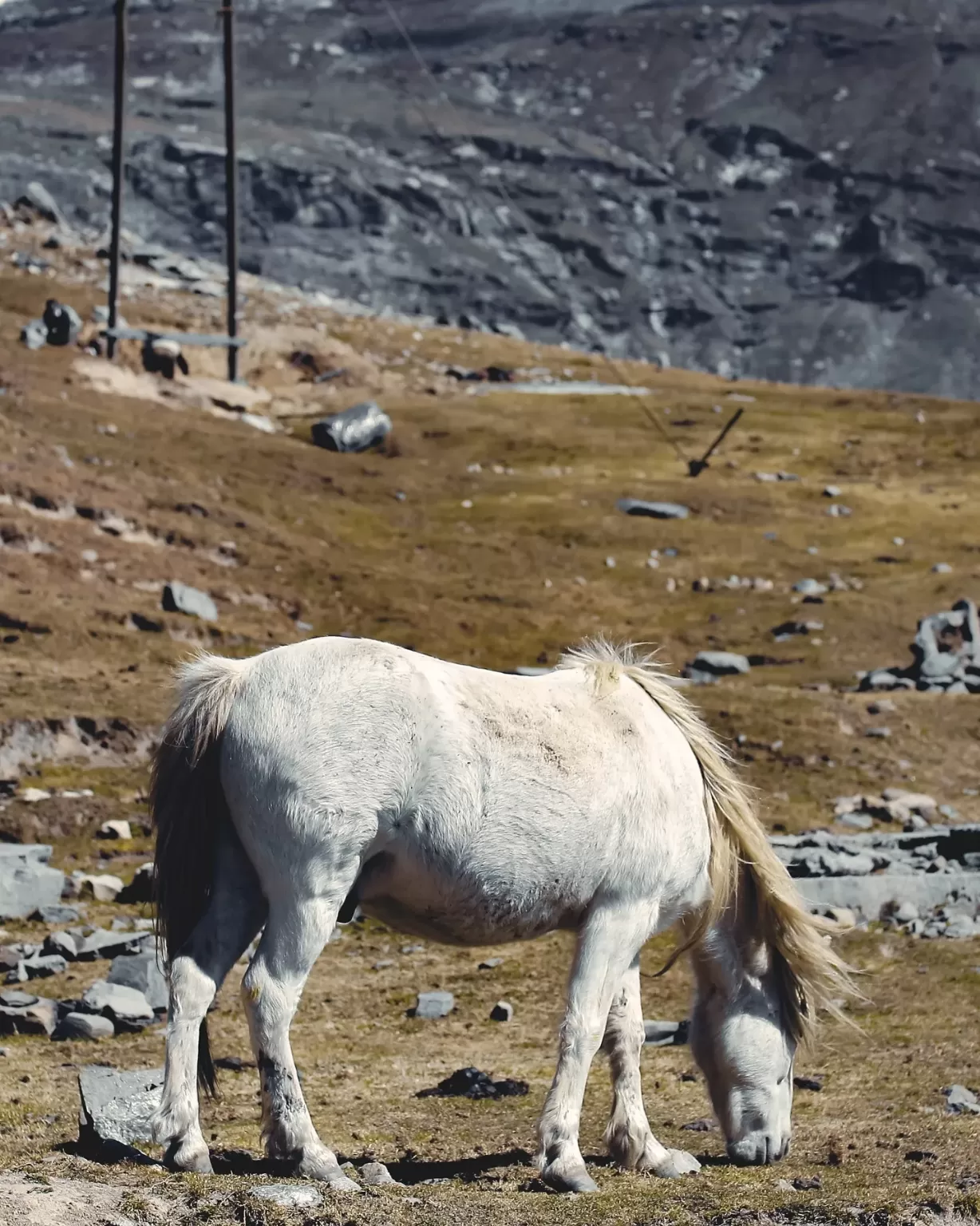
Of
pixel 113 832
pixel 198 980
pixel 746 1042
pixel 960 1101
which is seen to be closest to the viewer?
pixel 198 980

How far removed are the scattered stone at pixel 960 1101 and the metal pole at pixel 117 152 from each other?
147ft

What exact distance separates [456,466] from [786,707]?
86.0 feet

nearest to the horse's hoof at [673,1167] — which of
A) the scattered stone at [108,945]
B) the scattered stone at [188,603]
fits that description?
the scattered stone at [108,945]

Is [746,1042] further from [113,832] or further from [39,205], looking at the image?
[39,205]

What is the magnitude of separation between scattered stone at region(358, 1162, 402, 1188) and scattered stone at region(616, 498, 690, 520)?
37.0 metres

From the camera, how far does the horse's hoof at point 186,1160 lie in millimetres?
7516

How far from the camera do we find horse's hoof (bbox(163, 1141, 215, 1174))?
752 centimetres

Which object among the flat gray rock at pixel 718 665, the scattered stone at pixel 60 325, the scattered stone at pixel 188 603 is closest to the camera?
the scattered stone at pixel 188 603

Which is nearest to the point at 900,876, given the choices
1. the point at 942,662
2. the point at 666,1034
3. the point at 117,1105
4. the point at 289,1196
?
the point at 666,1034

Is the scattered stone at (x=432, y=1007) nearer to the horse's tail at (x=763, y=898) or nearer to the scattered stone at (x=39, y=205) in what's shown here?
the horse's tail at (x=763, y=898)

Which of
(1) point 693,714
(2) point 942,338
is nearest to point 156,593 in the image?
(1) point 693,714

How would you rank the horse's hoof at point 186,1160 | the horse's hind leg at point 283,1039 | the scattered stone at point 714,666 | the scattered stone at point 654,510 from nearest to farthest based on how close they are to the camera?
the horse's hoof at point 186,1160 < the horse's hind leg at point 283,1039 < the scattered stone at point 714,666 < the scattered stone at point 654,510

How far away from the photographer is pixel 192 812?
26.9ft

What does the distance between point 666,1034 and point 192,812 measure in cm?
537
